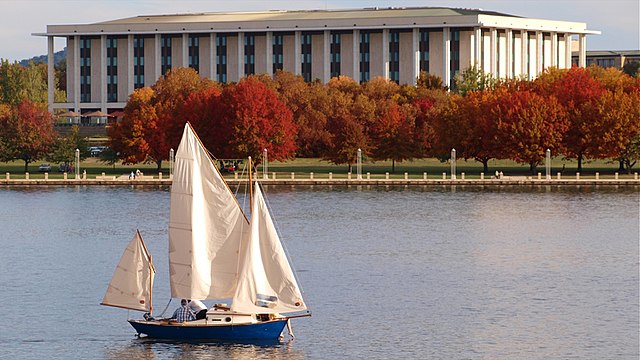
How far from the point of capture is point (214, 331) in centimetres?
6128

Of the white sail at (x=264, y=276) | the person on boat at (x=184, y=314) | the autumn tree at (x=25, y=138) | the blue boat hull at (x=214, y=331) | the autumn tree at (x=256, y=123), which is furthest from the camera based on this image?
the autumn tree at (x=25, y=138)

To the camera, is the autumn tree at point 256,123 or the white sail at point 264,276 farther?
the autumn tree at point 256,123

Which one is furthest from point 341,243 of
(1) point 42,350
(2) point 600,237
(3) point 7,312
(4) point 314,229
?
(1) point 42,350

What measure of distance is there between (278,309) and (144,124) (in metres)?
116

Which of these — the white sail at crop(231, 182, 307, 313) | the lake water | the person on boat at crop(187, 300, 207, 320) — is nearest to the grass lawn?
the lake water

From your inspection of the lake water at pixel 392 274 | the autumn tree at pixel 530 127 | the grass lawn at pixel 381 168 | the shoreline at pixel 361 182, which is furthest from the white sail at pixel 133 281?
the autumn tree at pixel 530 127

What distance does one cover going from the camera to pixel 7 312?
71375mm

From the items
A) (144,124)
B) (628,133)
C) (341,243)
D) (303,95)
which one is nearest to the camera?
(341,243)

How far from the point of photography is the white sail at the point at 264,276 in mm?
60906

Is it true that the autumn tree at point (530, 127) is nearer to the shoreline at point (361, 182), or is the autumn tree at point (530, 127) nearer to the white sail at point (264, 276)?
the shoreline at point (361, 182)

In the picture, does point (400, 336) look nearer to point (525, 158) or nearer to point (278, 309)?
point (278, 309)

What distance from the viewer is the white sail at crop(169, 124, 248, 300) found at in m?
60.9

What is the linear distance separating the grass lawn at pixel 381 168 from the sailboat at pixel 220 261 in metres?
104

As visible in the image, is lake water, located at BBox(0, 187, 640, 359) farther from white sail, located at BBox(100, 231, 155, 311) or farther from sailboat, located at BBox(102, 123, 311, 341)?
white sail, located at BBox(100, 231, 155, 311)
